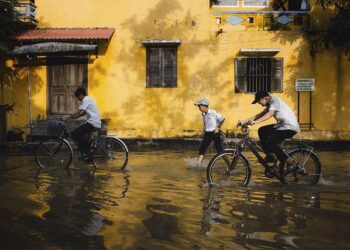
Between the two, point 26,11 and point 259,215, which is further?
point 26,11

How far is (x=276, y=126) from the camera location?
7.96 m

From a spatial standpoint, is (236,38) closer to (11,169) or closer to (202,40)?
(202,40)

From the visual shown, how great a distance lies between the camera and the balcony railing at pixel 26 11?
15039mm

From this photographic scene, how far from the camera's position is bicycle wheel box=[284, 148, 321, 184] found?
804 cm

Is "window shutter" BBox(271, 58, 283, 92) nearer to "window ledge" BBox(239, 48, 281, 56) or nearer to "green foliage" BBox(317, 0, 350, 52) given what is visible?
"window ledge" BBox(239, 48, 281, 56)

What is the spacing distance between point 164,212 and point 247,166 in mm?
2119

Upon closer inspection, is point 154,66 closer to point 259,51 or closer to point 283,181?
point 259,51

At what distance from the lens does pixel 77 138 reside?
10016 mm

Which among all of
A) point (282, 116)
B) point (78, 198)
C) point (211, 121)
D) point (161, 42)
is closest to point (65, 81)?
point (161, 42)

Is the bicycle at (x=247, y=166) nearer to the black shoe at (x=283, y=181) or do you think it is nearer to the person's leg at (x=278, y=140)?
the black shoe at (x=283, y=181)

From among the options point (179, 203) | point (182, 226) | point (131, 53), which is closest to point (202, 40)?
point (131, 53)

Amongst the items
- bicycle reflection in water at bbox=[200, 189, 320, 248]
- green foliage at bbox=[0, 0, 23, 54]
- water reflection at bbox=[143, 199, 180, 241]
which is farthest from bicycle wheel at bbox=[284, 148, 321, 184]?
green foliage at bbox=[0, 0, 23, 54]

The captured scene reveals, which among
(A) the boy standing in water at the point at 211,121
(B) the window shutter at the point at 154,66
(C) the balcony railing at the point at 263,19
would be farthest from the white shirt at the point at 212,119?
(C) the balcony railing at the point at 263,19

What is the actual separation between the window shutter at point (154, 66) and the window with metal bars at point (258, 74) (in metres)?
2.54
